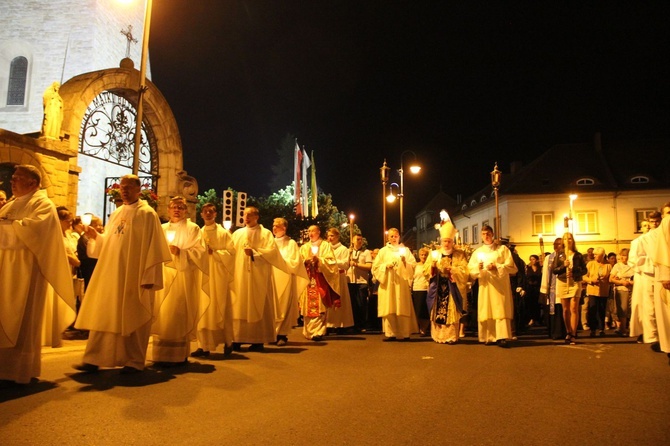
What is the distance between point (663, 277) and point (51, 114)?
13.6 metres

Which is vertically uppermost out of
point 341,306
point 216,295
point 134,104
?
point 134,104

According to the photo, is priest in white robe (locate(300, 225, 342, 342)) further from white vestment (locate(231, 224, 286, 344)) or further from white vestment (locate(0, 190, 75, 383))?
white vestment (locate(0, 190, 75, 383))

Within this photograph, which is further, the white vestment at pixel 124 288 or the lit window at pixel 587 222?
the lit window at pixel 587 222

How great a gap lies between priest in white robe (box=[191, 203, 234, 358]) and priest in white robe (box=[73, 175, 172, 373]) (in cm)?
158

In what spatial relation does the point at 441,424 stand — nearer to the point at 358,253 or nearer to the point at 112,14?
the point at 358,253

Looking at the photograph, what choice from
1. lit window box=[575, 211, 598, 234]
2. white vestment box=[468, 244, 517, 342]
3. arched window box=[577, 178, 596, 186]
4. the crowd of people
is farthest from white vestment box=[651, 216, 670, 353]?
arched window box=[577, 178, 596, 186]

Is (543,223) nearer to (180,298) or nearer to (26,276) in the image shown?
(180,298)

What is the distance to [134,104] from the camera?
17719mm

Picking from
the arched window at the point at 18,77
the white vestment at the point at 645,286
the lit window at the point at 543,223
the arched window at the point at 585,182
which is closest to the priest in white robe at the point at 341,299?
the white vestment at the point at 645,286

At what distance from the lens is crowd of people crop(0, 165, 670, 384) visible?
5793 mm

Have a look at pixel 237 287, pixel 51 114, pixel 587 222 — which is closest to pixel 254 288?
pixel 237 287

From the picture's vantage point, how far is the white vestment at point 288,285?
1018 cm

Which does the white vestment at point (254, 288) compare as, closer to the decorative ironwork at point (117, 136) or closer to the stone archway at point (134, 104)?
the stone archway at point (134, 104)

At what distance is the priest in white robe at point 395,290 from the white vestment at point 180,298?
16.0 feet
